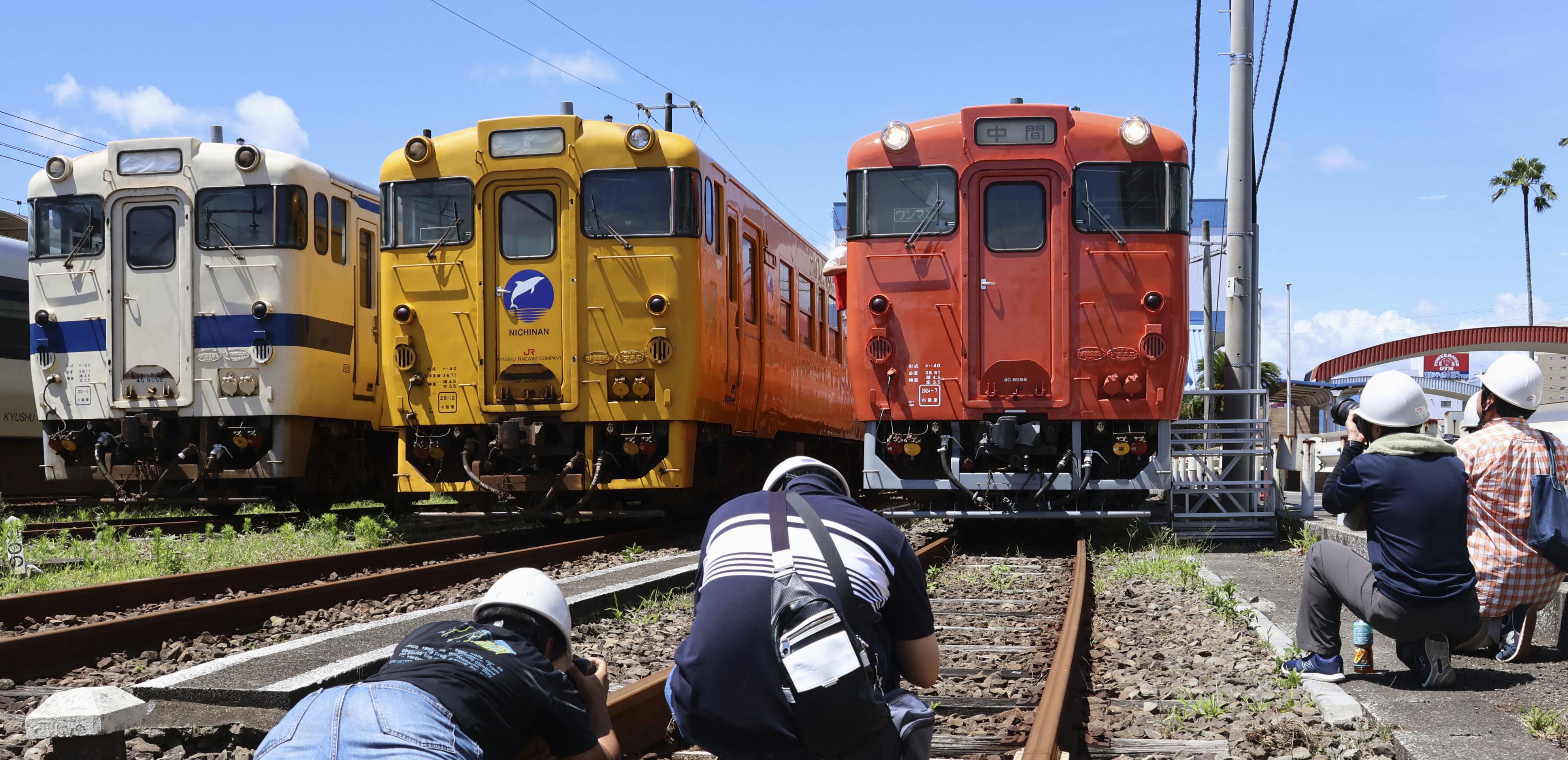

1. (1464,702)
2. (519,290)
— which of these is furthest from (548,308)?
(1464,702)

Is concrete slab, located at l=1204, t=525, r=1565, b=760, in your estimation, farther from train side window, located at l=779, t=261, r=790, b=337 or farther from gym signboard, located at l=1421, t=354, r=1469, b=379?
gym signboard, located at l=1421, t=354, r=1469, b=379

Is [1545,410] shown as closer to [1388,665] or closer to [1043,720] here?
[1388,665]

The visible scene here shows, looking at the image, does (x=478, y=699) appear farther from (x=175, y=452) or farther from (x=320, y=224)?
(x=175, y=452)

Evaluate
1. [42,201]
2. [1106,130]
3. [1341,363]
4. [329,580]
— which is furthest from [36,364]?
[1341,363]

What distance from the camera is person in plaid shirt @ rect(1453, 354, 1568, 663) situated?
531 cm

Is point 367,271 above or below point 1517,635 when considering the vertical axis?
above

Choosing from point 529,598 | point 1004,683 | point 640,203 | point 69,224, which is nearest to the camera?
point 529,598

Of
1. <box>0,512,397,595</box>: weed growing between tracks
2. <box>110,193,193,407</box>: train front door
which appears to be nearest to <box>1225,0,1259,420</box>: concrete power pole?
<box>0,512,397,595</box>: weed growing between tracks

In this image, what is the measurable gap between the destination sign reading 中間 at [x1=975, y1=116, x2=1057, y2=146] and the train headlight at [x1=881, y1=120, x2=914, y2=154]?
601 millimetres

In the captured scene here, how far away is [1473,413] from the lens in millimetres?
5984

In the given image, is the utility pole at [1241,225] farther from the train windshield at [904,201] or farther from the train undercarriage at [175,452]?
the train undercarriage at [175,452]

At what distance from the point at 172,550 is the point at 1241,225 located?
10668 mm

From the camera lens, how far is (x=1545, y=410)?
28672 mm

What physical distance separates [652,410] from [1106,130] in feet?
15.4
